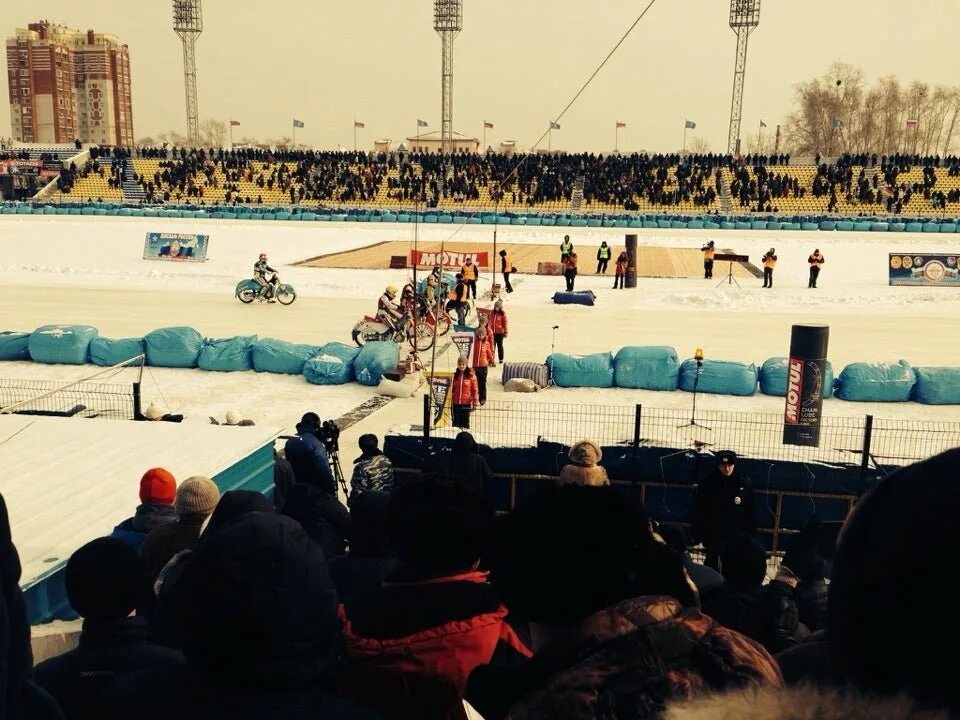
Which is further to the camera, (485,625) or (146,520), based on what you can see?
(146,520)

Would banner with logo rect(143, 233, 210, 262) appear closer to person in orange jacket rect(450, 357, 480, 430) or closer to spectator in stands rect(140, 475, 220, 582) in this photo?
person in orange jacket rect(450, 357, 480, 430)

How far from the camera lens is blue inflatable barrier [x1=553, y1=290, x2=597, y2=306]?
2552cm

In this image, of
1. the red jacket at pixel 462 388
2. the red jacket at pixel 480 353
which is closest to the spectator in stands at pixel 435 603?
the red jacket at pixel 462 388

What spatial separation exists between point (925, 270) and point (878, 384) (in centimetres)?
1627

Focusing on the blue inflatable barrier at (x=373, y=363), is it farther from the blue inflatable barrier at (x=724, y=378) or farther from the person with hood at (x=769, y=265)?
the person with hood at (x=769, y=265)

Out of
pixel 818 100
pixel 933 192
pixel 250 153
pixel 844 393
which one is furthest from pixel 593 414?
pixel 818 100

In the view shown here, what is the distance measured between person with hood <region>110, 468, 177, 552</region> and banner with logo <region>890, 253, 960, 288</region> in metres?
28.2

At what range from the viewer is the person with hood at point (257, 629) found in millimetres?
1977

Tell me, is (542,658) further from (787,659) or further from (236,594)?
(236,594)

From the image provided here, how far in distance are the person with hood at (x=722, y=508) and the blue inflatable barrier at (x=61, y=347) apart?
43.5 ft

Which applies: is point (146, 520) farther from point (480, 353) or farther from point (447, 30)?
point (447, 30)

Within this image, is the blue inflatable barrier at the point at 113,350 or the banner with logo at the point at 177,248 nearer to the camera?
the blue inflatable barrier at the point at 113,350

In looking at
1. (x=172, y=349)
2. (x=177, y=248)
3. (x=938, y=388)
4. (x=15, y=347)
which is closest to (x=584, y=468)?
(x=938, y=388)

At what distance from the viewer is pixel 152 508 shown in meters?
5.88
